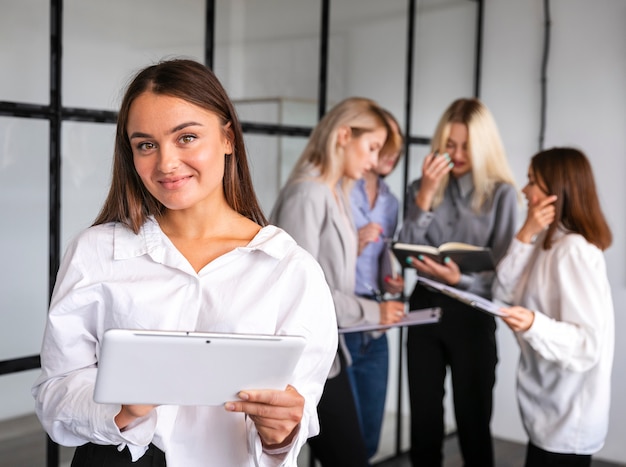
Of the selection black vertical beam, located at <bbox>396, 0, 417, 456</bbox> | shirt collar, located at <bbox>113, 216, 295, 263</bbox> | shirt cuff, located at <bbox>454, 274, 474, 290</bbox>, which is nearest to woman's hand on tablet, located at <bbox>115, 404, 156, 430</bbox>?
shirt collar, located at <bbox>113, 216, 295, 263</bbox>

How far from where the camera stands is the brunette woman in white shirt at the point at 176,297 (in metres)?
1.41

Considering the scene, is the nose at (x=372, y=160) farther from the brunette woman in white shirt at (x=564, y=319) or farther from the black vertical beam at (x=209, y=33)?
the black vertical beam at (x=209, y=33)

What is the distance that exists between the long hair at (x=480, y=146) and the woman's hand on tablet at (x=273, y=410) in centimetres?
204

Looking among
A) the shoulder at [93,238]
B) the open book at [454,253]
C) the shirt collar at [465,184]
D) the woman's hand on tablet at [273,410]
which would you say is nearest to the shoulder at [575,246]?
the open book at [454,253]

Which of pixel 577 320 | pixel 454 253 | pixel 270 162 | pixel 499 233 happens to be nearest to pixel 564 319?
pixel 577 320

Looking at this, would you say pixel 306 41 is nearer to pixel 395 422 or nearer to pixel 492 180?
pixel 492 180

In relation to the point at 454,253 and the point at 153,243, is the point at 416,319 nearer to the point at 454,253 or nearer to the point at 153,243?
the point at 454,253

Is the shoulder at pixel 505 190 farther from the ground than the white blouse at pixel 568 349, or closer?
farther from the ground

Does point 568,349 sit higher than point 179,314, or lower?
lower

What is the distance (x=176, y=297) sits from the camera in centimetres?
145

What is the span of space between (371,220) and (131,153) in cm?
181

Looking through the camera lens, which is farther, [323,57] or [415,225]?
[323,57]

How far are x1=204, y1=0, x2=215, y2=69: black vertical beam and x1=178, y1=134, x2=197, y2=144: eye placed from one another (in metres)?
1.58

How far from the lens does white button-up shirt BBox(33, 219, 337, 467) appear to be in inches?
55.9
